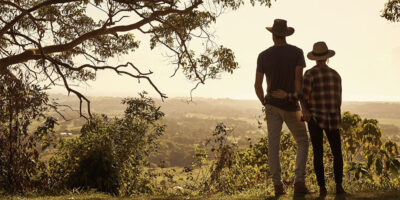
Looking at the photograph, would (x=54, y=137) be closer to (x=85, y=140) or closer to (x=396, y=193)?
(x=85, y=140)

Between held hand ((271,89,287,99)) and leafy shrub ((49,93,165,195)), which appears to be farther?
leafy shrub ((49,93,165,195))

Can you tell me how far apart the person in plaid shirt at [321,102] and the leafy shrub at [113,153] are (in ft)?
12.6

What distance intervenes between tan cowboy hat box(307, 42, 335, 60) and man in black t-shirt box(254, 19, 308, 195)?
196 millimetres

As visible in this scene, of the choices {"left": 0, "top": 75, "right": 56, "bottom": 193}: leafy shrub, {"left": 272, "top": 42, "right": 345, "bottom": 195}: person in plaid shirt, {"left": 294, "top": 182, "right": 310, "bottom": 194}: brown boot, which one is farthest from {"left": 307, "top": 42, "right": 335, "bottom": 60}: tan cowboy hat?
{"left": 0, "top": 75, "right": 56, "bottom": 193}: leafy shrub

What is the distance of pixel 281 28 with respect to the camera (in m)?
3.82

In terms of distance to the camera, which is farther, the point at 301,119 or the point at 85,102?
the point at 85,102

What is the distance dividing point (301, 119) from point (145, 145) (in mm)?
4862

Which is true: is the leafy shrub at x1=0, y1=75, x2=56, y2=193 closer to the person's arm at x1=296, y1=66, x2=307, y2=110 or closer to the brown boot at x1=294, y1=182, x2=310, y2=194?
the brown boot at x1=294, y1=182, x2=310, y2=194

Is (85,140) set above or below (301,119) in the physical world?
below

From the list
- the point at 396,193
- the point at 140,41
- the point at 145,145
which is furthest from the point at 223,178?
the point at 140,41

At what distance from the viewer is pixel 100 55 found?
13023mm

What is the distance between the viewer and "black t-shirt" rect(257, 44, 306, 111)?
3.70m

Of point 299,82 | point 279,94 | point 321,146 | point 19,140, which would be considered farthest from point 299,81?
point 19,140

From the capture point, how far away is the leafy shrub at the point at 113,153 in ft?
Result: 19.6
